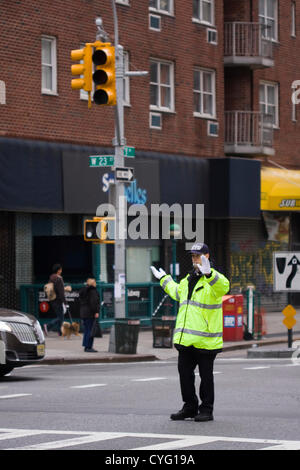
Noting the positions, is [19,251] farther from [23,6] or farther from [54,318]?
[23,6]

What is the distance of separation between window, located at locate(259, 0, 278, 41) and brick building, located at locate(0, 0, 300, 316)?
2.3 inches

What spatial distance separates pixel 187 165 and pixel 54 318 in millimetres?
7672

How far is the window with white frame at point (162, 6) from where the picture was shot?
32.1m

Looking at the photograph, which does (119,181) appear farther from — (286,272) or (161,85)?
(161,85)

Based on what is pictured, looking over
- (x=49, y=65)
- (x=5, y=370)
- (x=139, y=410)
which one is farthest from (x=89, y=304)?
(x=139, y=410)

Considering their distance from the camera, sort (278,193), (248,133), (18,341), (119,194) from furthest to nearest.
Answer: (248,133)
(278,193)
(119,194)
(18,341)

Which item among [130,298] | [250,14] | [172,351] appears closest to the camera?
[172,351]

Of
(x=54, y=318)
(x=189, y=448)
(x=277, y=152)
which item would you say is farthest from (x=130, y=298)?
(x=189, y=448)

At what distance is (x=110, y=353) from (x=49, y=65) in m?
9.16

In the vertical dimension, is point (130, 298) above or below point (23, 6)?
below

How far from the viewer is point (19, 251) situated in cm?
2764

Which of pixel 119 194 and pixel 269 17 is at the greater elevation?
pixel 269 17

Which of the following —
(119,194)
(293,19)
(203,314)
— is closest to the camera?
(203,314)

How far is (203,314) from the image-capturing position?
11094 millimetres
